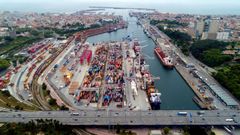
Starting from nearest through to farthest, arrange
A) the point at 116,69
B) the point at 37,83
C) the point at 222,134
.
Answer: the point at 222,134
the point at 37,83
the point at 116,69

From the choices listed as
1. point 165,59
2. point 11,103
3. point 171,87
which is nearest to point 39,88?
point 11,103

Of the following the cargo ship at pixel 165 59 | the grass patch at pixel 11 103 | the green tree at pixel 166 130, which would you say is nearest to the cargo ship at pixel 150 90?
the cargo ship at pixel 165 59

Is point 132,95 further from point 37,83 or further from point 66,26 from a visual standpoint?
point 66,26

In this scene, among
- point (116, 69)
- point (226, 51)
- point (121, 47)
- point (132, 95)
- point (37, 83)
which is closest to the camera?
point (132, 95)

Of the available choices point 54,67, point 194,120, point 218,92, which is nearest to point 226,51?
point 218,92

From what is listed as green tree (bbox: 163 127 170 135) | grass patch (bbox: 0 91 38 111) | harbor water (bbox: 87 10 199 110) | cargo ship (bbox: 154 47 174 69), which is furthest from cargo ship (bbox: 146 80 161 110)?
grass patch (bbox: 0 91 38 111)

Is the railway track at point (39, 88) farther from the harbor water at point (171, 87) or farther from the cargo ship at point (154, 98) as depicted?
the harbor water at point (171, 87)

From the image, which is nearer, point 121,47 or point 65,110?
point 65,110

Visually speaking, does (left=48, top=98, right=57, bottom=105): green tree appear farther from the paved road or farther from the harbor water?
the harbor water
